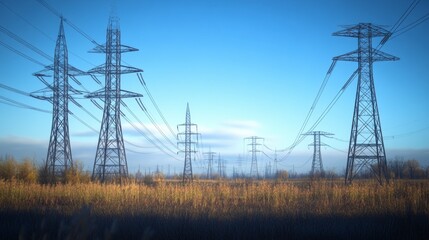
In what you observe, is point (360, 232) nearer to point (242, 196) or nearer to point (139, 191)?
point (242, 196)

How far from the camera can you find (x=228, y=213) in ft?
47.2

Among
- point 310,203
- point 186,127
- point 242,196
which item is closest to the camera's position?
point 310,203

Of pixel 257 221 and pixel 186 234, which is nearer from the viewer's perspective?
pixel 186 234

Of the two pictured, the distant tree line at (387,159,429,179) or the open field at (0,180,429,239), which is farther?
the distant tree line at (387,159,429,179)

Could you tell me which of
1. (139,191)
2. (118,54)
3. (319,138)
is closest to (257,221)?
(139,191)

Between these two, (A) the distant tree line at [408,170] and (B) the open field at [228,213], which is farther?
(A) the distant tree line at [408,170]

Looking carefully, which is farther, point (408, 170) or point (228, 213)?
point (408, 170)

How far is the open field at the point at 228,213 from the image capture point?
10891mm

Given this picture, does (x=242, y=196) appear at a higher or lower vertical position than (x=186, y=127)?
lower

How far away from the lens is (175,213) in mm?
14375

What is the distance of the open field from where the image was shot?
10.9m

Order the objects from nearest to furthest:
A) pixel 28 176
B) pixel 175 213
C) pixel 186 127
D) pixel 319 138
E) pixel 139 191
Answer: pixel 175 213, pixel 139 191, pixel 28 176, pixel 186 127, pixel 319 138

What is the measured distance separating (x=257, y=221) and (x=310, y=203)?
4.87m

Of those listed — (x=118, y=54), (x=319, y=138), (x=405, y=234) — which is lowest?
(x=405, y=234)
